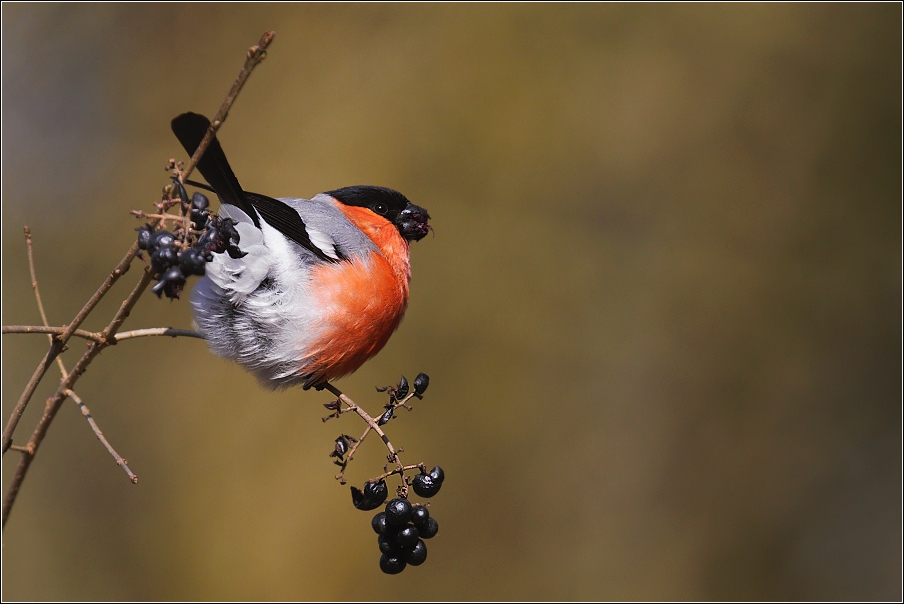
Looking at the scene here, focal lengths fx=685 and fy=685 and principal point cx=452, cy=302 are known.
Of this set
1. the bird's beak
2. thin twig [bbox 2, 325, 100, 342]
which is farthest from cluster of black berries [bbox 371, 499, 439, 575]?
the bird's beak

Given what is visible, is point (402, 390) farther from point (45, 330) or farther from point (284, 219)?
point (45, 330)

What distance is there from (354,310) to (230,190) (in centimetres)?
44

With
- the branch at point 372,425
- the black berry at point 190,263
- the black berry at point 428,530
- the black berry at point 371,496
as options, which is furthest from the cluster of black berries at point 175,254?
the black berry at point 428,530

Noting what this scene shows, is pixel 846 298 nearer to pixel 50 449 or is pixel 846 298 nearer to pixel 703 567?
pixel 703 567

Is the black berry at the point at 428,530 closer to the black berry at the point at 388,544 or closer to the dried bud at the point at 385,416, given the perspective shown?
the black berry at the point at 388,544

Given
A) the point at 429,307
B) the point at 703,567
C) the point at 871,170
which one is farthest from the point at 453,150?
the point at 703,567

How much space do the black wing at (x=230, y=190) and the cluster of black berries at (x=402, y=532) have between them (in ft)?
2.13

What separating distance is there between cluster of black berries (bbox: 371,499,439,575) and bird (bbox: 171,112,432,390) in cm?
45

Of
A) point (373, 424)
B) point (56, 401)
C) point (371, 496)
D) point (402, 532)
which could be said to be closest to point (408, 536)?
point (402, 532)

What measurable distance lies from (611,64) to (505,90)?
0.71m

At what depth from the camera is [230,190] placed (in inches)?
56.6

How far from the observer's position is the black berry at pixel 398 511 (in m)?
1.39

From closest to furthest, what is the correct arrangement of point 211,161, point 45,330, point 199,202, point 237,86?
point 237,86, point 45,330, point 199,202, point 211,161

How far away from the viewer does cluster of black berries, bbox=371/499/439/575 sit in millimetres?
1400
